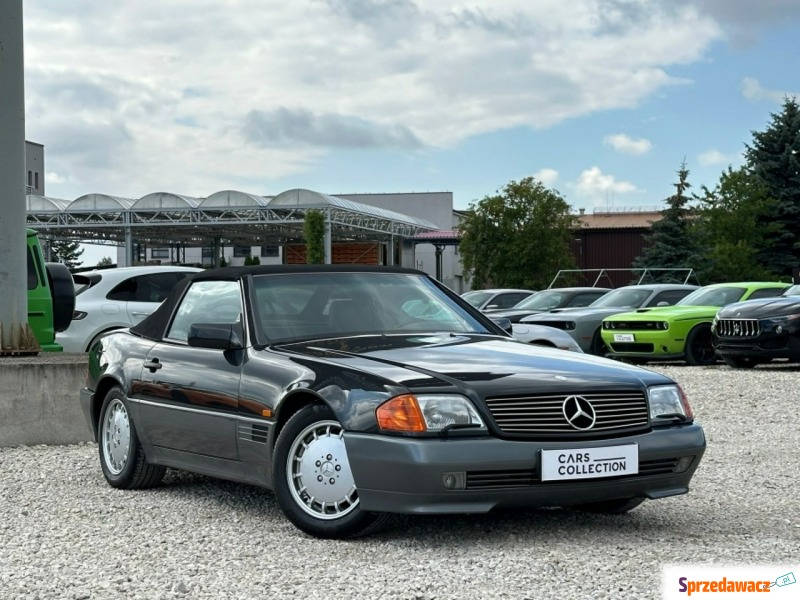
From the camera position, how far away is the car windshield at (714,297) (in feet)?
66.6

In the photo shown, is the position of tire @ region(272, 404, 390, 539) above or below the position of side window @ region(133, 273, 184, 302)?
below

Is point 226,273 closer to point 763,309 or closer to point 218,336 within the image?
point 218,336

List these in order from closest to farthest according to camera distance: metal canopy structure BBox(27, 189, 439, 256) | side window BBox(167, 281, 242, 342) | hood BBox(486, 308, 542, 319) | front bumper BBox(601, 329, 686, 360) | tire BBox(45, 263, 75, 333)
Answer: side window BBox(167, 281, 242, 342) → tire BBox(45, 263, 75, 333) → front bumper BBox(601, 329, 686, 360) → hood BBox(486, 308, 542, 319) → metal canopy structure BBox(27, 189, 439, 256)

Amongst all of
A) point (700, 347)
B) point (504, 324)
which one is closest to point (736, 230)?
point (700, 347)

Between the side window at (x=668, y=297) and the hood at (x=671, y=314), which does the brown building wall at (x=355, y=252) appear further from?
the hood at (x=671, y=314)

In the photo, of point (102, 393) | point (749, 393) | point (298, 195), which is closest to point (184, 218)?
point (298, 195)

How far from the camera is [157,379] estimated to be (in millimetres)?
7324

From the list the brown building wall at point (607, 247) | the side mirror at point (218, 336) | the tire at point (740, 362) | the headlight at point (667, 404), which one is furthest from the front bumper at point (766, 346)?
the brown building wall at point (607, 247)

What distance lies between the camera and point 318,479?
5.91 meters

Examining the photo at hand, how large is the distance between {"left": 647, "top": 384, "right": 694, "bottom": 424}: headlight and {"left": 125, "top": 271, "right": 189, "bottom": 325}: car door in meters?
10.9

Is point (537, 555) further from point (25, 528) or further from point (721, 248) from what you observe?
point (721, 248)

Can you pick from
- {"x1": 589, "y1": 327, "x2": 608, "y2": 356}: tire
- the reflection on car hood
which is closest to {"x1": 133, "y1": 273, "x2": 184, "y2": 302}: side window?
{"x1": 589, "y1": 327, "x2": 608, "y2": 356}: tire

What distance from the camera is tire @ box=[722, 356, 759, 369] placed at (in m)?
17.8

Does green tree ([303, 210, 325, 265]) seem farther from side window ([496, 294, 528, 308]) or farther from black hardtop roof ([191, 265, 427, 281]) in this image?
black hardtop roof ([191, 265, 427, 281])
